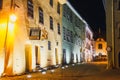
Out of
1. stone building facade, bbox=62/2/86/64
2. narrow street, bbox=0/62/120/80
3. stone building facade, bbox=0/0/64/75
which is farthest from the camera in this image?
stone building facade, bbox=62/2/86/64

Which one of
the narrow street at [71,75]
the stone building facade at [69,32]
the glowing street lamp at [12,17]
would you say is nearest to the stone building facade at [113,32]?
the narrow street at [71,75]

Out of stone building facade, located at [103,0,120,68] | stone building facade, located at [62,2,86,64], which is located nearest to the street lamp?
stone building facade, located at [103,0,120,68]

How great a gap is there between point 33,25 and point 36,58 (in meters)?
3.53

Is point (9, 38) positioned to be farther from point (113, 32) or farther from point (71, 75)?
point (113, 32)

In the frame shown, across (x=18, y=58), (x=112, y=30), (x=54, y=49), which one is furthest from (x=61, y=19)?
(x=18, y=58)

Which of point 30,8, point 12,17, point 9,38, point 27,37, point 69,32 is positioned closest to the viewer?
point 12,17

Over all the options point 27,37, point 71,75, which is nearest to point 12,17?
point 27,37

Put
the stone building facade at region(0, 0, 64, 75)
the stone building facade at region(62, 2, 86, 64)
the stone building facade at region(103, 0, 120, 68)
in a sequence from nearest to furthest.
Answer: the stone building facade at region(0, 0, 64, 75) → the stone building facade at region(103, 0, 120, 68) → the stone building facade at region(62, 2, 86, 64)

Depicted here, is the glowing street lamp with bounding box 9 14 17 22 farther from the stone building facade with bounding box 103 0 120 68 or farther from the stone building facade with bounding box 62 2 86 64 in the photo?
the stone building facade with bounding box 62 2 86 64

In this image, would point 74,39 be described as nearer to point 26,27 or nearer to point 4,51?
point 26,27

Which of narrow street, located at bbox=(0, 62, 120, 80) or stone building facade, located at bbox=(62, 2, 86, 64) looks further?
stone building facade, located at bbox=(62, 2, 86, 64)

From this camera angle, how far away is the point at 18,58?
72.4 feet

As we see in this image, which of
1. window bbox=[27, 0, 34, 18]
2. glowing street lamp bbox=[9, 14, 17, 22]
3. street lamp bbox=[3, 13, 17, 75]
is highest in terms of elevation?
window bbox=[27, 0, 34, 18]

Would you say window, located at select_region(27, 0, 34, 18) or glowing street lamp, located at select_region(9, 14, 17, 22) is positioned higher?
window, located at select_region(27, 0, 34, 18)
